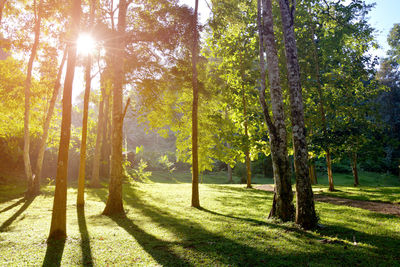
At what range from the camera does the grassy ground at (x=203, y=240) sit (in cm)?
539

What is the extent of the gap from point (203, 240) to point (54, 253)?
380 centimetres

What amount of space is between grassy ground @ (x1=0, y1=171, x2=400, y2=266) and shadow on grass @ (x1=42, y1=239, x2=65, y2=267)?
0.02 metres

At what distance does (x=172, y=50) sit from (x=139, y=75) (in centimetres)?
239

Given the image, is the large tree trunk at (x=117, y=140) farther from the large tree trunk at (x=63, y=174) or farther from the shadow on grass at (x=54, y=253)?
the shadow on grass at (x=54, y=253)

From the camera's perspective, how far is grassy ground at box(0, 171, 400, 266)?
5.39m

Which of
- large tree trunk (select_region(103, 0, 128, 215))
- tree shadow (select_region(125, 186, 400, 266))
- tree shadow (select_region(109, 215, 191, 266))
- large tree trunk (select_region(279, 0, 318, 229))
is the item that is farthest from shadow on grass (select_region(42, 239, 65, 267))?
large tree trunk (select_region(279, 0, 318, 229))

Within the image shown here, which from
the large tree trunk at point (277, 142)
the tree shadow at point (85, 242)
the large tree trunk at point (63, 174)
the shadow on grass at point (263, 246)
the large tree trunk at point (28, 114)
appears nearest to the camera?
the shadow on grass at point (263, 246)

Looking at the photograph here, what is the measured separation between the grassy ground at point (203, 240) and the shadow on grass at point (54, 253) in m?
0.02

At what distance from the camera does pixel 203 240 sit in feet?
22.8

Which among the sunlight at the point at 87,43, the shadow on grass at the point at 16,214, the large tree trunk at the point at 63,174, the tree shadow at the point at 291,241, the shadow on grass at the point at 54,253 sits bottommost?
the shadow on grass at the point at 16,214

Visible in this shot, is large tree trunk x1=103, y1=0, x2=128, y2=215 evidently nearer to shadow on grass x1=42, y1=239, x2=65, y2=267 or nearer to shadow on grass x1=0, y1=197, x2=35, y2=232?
shadow on grass x1=0, y1=197, x2=35, y2=232

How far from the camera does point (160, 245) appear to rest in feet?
21.7

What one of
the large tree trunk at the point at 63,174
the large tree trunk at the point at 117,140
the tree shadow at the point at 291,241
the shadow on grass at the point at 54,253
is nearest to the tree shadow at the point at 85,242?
the shadow on grass at the point at 54,253

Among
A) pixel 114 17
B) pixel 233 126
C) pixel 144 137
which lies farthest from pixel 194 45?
pixel 144 137
